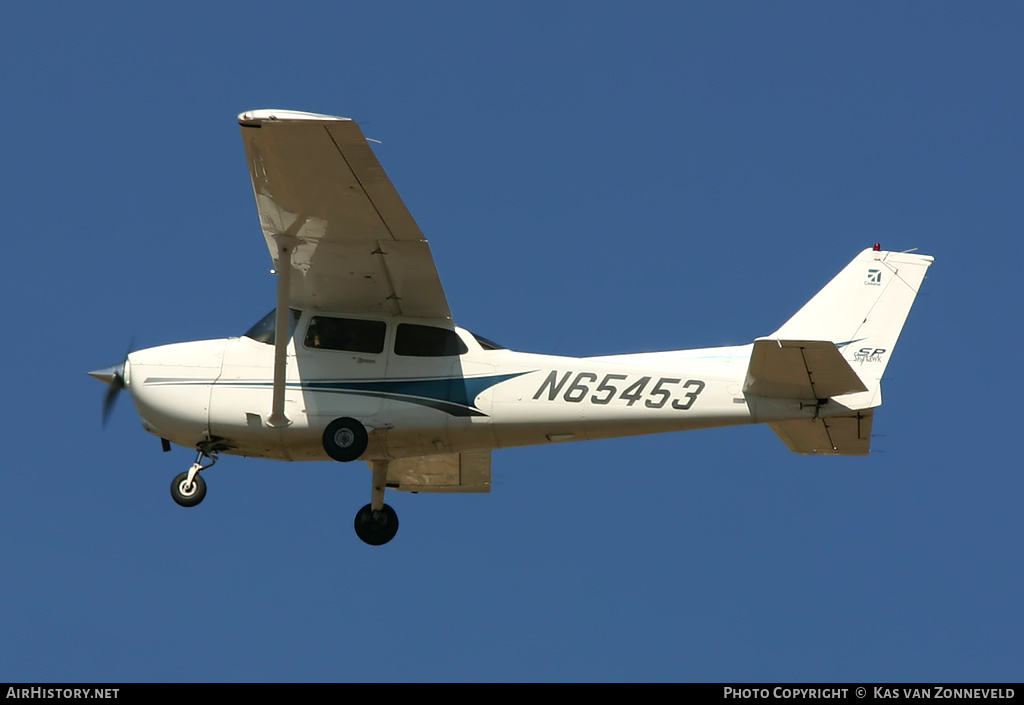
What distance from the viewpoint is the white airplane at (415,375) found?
53.9ft

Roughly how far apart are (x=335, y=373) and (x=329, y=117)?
10.4ft

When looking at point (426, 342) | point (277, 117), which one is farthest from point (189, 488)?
point (277, 117)

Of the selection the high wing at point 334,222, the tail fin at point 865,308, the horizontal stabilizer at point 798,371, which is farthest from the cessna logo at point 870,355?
the high wing at point 334,222

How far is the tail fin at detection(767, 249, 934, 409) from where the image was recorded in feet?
55.8

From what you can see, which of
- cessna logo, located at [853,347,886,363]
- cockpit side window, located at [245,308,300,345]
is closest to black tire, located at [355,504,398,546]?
cockpit side window, located at [245,308,300,345]

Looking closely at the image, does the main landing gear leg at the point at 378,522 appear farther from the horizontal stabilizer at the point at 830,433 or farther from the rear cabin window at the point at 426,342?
the horizontal stabilizer at the point at 830,433

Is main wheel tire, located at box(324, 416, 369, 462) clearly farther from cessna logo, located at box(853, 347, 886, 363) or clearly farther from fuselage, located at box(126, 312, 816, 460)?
cessna logo, located at box(853, 347, 886, 363)

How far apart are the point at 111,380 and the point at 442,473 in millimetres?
3964

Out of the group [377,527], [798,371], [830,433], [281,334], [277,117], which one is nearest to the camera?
[277,117]

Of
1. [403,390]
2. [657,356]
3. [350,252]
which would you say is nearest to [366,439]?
[403,390]

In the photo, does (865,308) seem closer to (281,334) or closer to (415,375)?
(415,375)

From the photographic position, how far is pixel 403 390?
17.0 m

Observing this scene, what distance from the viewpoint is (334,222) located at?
16.3 metres
